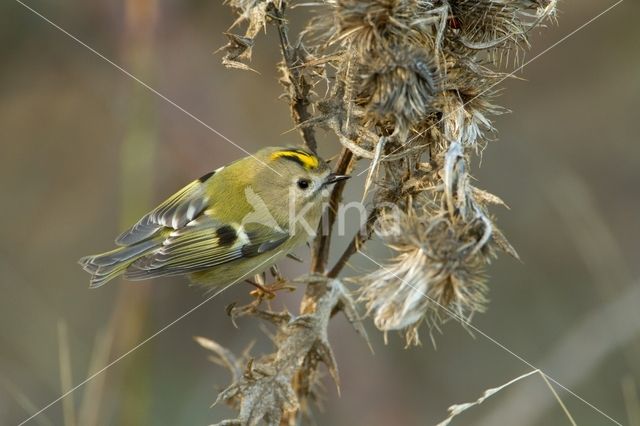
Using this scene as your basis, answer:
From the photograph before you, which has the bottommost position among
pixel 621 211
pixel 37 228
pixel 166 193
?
pixel 621 211

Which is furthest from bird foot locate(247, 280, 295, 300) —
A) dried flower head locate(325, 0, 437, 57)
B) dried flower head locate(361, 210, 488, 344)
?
dried flower head locate(325, 0, 437, 57)

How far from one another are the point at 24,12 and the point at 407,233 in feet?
11.6

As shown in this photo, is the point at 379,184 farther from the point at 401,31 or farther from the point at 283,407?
the point at 283,407

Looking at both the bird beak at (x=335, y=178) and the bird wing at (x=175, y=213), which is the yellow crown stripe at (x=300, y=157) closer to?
the bird beak at (x=335, y=178)

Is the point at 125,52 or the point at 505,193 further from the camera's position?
the point at 505,193

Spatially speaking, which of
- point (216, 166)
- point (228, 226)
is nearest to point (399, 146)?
point (228, 226)

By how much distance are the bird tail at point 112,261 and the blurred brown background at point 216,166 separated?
0.76 metres

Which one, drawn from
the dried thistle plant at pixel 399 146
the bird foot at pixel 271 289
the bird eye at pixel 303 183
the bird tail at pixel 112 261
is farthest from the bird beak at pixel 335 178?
the bird tail at pixel 112 261

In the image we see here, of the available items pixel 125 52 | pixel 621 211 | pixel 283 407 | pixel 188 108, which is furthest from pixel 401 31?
pixel 621 211

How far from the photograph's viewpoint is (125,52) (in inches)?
145

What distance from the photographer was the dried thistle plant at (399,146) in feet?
7.16

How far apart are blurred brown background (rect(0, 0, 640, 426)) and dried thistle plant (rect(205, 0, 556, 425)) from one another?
1.72m

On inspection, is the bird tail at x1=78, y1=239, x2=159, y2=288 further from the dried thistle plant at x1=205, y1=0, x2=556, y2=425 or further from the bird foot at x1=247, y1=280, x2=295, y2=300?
the dried thistle plant at x1=205, y1=0, x2=556, y2=425

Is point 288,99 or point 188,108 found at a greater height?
point 188,108
